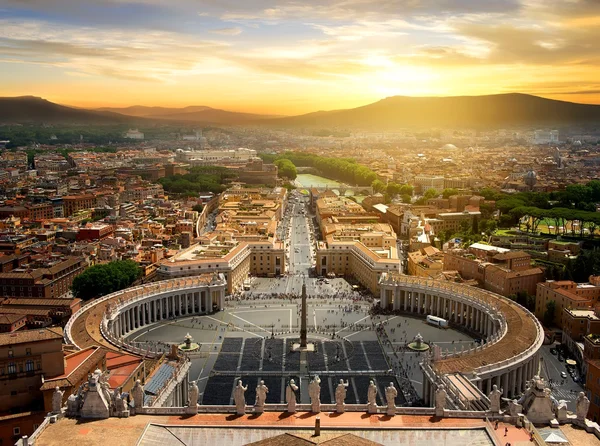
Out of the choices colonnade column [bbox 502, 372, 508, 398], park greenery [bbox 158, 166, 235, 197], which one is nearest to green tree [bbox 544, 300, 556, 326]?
colonnade column [bbox 502, 372, 508, 398]

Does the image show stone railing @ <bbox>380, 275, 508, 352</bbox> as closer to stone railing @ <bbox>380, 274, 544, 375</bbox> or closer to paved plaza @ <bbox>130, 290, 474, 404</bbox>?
stone railing @ <bbox>380, 274, 544, 375</bbox>

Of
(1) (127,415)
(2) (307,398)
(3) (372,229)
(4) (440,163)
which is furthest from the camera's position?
(4) (440,163)

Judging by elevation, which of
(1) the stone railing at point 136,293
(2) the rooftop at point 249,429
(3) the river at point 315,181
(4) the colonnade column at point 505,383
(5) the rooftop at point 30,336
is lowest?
(4) the colonnade column at point 505,383

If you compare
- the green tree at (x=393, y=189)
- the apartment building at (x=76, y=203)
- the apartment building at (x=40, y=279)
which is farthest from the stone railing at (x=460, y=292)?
the green tree at (x=393, y=189)

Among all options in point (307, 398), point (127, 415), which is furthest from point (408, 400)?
point (127, 415)

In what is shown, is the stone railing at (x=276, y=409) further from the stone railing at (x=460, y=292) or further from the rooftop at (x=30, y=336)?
the stone railing at (x=460, y=292)

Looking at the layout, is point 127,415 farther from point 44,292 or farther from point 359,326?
point 44,292

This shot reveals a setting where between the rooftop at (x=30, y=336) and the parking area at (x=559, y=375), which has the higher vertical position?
the rooftop at (x=30, y=336)
